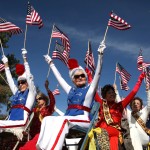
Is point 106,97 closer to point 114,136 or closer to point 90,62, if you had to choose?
point 114,136

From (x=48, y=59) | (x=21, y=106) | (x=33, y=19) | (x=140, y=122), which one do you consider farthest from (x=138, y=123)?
(x=33, y=19)

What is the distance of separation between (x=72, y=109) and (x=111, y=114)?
36.5 inches

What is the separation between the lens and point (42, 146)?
4164 millimetres

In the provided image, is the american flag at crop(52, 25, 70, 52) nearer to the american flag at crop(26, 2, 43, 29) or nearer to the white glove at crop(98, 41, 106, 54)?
the american flag at crop(26, 2, 43, 29)

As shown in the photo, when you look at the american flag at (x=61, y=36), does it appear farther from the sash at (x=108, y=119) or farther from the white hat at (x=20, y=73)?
the sash at (x=108, y=119)

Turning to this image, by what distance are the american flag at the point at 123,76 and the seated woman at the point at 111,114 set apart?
4.82 meters

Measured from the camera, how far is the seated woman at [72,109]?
13.9 ft

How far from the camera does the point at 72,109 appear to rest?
532 cm

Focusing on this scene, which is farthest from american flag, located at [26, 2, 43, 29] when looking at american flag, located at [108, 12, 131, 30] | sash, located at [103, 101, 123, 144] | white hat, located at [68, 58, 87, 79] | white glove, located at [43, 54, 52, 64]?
sash, located at [103, 101, 123, 144]

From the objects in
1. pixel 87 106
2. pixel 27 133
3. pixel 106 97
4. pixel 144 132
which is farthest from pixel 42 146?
pixel 144 132

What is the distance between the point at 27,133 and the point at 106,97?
5.39 ft

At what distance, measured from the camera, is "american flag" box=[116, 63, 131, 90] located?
11414mm

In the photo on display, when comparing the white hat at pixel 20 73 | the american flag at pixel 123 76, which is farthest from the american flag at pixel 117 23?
the american flag at pixel 123 76

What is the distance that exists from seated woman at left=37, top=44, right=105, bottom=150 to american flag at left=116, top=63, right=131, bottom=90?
5.19 m
